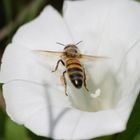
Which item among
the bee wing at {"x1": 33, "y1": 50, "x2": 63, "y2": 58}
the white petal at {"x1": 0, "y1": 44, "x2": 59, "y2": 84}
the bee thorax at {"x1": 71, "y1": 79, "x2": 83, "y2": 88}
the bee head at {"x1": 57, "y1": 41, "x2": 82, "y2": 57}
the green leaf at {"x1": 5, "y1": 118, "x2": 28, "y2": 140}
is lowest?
the green leaf at {"x1": 5, "y1": 118, "x2": 28, "y2": 140}

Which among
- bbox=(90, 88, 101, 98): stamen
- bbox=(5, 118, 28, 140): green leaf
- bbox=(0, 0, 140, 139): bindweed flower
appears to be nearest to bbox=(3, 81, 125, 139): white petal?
bbox=(0, 0, 140, 139): bindweed flower

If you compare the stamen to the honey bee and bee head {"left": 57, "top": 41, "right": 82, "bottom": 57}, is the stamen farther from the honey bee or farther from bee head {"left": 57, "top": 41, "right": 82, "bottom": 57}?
bee head {"left": 57, "top": 41, "right": 82, "bottom": 57}

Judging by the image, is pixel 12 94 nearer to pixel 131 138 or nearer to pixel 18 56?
pixel 18 56

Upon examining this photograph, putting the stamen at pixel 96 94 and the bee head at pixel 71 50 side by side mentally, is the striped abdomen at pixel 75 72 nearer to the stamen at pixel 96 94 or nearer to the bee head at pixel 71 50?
the bee head at pixel 71 50

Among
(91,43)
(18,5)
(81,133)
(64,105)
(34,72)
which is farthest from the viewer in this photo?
(18,5)

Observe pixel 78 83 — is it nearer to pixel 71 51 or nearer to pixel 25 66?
pixel 71 51

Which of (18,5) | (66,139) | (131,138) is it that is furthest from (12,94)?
(18,5)

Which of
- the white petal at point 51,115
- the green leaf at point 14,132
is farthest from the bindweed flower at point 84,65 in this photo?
the green leaf at point 14,132
